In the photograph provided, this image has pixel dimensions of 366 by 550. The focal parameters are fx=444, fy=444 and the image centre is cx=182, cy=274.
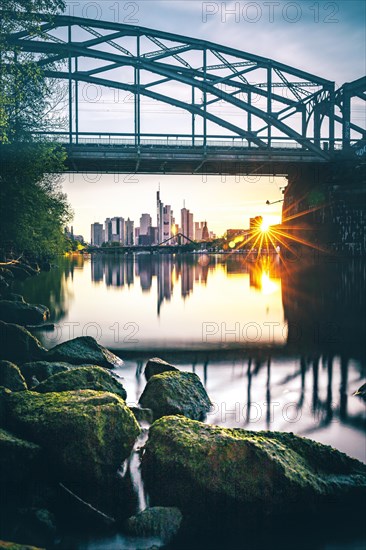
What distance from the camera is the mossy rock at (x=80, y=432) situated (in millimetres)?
5660

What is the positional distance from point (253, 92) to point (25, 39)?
25.8 meters

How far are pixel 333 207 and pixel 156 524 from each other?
50.0m

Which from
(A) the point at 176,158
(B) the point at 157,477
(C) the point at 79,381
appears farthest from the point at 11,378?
(A) the point at 176,158

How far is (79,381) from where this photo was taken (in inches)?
307

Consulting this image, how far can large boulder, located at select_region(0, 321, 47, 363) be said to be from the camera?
37.2ft

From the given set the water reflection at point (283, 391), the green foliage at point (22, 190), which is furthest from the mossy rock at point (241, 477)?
the green foliage at point (22, 190)

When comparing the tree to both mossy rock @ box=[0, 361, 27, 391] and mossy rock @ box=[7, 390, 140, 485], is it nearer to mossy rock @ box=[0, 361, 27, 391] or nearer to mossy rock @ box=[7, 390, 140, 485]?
mossy rock @ box=[0, 361, 27, 391]

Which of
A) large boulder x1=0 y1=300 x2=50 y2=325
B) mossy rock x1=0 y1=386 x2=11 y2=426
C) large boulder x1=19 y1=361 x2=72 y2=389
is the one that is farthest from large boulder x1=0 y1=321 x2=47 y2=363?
large boulder x1=0 y1=300 x2=50 y2=325

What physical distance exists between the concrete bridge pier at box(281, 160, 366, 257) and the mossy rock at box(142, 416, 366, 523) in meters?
47.2

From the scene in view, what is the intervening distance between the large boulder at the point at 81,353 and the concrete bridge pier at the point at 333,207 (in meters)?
43.7

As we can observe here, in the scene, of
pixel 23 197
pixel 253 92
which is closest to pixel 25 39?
pixel 253 92

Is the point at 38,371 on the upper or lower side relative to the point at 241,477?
upper

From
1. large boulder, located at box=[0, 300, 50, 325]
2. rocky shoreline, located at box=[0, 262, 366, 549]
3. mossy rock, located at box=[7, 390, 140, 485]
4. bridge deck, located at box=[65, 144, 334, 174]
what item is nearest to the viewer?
rocky shoreline, located at box=[0, 262, 366, 549]

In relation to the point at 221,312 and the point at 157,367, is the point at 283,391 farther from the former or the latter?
the point at 221,312
